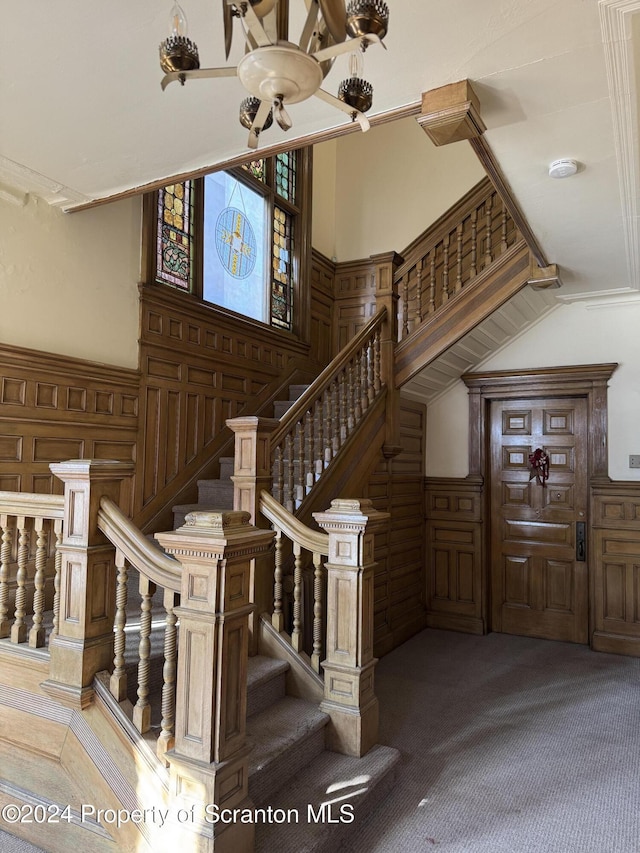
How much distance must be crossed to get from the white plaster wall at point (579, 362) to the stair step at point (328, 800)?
3387 millimetres

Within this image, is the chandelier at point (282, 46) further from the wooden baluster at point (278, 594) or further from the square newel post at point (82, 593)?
the wooden baluster at point (278, 594)

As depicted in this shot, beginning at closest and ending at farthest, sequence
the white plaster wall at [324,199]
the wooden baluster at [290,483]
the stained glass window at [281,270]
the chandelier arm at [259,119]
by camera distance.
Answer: the chandelier arm at [259,119], the wooden baluster at [290,483], the stained glass window at [281,270], the white plaster wall at [324,199]

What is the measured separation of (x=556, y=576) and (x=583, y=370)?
1.93 meters

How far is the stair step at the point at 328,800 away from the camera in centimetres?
214

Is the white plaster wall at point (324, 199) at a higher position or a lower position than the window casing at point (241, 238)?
higher

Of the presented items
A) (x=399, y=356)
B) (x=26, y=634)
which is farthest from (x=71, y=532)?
(x=399, y=356)

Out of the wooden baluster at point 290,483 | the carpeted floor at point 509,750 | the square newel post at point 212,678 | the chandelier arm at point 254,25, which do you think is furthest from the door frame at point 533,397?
the chandelier arm at point 254,25

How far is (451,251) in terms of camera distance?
498cm

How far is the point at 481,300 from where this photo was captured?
452 centimetres

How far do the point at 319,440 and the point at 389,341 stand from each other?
1.25 metres

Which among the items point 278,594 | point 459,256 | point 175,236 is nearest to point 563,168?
point 459,256

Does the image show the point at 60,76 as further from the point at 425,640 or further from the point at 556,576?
the point at 556,576

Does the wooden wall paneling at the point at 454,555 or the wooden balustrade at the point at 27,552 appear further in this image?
the wooden wall paneling at the point at 454,555

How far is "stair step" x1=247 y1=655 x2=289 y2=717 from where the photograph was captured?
2.74 m
